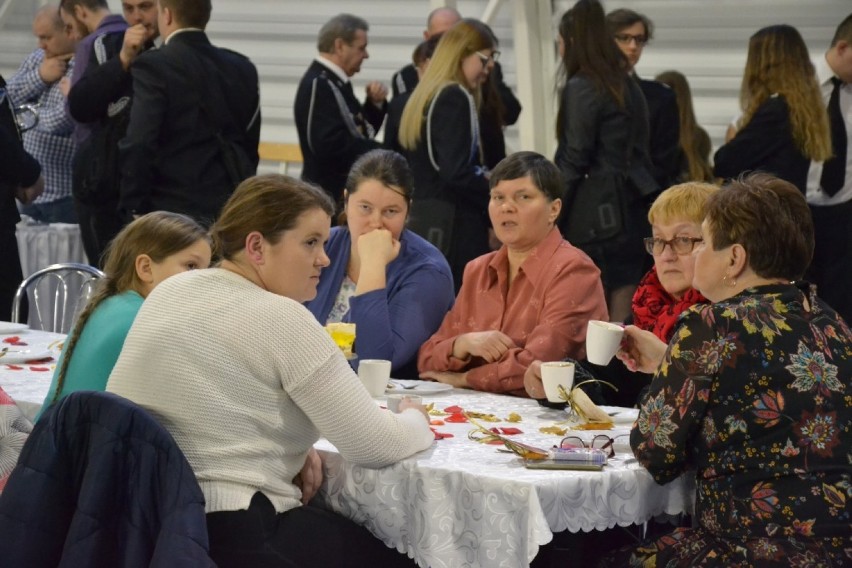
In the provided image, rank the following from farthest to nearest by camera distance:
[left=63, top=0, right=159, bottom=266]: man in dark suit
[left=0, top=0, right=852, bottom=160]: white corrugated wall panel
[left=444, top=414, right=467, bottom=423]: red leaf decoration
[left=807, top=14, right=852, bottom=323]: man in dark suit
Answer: [left=0, top=0, right=852, bottom=160]: white corrugated wall panel, [left=63, top=0, right=159, bottom=266]: man in dark suit, [left=807, top=14, right=852, bottom=323]: man in dark suit, [left=444, top=414, right=467, bottom=423]: red leaf decoration

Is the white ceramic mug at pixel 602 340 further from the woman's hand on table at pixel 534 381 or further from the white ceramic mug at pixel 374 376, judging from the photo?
the white ceramic mug at pixel 374 376

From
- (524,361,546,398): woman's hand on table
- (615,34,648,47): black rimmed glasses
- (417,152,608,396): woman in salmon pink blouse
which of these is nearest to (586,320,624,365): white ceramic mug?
(524,361,546,398): woman's hand on table

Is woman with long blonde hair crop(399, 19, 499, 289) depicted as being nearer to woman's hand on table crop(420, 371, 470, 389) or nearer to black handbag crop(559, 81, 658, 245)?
black handbag crop(559, 81, 658, 245)

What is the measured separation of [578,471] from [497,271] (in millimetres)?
1353

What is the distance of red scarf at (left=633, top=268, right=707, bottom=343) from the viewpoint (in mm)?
3396

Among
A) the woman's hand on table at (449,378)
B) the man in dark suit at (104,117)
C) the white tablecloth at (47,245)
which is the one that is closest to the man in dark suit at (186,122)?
the man in dark suit at (104,117)

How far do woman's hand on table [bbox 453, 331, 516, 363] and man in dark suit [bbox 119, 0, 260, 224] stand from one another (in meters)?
2.02

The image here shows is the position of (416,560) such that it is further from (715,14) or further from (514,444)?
(715,14)

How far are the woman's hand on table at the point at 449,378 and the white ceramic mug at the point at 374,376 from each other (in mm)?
345

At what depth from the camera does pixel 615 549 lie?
2865 millimetres

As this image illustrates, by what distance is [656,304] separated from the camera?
138 inches

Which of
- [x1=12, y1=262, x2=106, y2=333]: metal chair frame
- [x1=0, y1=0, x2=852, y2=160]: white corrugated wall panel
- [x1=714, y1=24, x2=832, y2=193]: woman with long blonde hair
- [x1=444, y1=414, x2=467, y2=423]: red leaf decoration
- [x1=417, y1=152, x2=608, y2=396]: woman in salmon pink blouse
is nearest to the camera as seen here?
[x1=444, y1=414, x2=467, y2=423]: red leaf decoration

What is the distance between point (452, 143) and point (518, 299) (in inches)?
76.2

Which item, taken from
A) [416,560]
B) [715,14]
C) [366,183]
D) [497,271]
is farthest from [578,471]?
[715,14]
